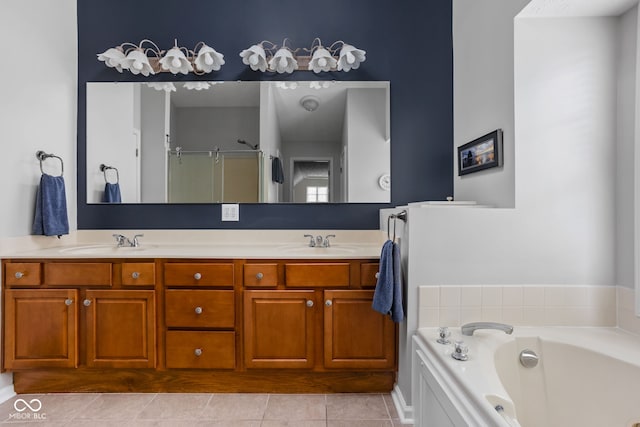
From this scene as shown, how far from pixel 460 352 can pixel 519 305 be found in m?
0.57

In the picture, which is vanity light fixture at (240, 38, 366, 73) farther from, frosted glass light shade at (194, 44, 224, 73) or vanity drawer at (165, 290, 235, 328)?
vanity drawer at (165, 290, 235, 328)

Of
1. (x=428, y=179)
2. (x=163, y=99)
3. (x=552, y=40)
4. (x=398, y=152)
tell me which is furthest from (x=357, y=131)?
(x=163, y=99)

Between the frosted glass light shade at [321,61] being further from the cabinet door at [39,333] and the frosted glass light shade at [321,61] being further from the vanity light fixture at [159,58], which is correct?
the cabinet door at [39,333]

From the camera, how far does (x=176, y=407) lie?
183cm

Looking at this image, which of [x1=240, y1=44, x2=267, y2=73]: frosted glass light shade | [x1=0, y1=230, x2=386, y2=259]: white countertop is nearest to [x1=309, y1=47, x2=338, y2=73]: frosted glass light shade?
[x1=240, y1=44, x2=267, y2=73]: frosted glass light shade

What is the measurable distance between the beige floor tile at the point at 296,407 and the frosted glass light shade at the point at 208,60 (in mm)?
2235

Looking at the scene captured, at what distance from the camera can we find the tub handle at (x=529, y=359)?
139 centimetres

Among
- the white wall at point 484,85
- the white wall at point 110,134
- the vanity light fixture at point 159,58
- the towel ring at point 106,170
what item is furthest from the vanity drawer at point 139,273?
the white wall at point 484,85

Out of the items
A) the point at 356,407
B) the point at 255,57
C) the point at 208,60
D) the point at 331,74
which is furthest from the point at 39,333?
the point at 331,74

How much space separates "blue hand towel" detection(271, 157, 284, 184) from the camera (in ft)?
8.10

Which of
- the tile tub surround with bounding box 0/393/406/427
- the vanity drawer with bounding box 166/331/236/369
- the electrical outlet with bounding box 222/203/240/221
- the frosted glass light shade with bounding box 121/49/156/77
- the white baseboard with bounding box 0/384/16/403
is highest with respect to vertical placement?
the frosted glass light shade with bounding box 121/49/156/77

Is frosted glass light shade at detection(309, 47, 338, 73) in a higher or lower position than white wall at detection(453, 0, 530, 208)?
higher

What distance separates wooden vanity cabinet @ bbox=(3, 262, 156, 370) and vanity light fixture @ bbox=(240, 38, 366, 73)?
5.36 ft

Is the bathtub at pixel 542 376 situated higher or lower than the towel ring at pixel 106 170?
lower
